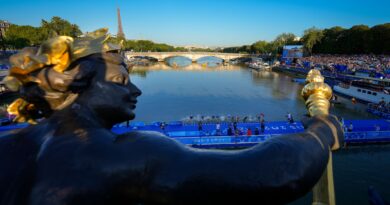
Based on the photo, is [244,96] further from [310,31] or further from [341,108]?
[310,31]

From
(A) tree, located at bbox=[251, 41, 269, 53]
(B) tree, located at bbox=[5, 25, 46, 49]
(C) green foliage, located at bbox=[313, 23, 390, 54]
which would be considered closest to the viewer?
(B) tree, located at bbox=[5, 25, 46, 49]

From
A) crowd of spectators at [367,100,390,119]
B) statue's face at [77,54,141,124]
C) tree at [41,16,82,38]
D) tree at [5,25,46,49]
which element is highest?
tree at [41,16,82,38]

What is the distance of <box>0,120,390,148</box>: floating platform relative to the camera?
12883 mm

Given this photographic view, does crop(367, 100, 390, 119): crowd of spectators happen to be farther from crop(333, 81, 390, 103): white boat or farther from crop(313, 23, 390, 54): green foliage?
crop(313, 23, 390, 54): green foliage

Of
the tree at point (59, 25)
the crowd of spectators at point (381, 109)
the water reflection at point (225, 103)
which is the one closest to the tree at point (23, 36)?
the tree at point (59, 25)

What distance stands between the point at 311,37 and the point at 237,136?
65.7 metres

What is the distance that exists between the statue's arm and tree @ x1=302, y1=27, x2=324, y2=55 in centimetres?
7576

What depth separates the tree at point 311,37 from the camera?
2712 inches

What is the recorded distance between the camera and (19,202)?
3.49 ft

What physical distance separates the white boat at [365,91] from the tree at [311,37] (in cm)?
4353

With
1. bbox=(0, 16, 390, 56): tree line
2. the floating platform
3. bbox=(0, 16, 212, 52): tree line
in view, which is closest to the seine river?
the floating platform

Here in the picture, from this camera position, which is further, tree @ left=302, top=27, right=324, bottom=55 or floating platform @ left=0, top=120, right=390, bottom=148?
tree @ left=302, top=27, right=324, bottom=55

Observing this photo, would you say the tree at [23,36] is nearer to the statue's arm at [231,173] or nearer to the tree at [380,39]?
the statue's arm at [231,173]

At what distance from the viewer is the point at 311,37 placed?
2721 inches
